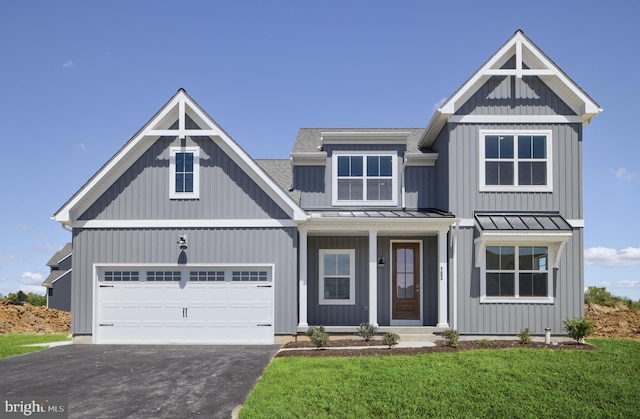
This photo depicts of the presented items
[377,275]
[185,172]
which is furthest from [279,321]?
[185,172]

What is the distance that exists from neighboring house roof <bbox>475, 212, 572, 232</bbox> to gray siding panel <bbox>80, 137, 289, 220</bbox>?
5883 mm

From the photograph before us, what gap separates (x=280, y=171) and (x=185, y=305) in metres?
7.19

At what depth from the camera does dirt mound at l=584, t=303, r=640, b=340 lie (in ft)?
61.5

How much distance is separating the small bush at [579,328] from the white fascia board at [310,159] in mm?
9030

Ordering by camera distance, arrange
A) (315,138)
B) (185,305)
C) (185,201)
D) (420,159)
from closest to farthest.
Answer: (185,305), (185,201), (420,159), (315,138)

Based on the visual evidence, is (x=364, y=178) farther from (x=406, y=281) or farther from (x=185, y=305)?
(x=185, y=305)

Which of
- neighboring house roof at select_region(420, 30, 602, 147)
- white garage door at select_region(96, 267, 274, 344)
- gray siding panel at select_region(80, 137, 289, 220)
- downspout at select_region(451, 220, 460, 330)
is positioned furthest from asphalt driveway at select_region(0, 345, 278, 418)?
neighboring house roof at select_region(420, 30, 602, 147)

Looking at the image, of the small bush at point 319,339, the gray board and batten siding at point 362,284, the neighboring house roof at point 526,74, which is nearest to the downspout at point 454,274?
the gray board and batten siding at point 362,284

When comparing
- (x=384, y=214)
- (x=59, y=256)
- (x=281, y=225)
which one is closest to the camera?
(x=281, y=225)

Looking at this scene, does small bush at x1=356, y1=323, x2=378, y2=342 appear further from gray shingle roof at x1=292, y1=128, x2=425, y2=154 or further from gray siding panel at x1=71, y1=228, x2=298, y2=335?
gray shingle roof at x1=292, y1=128, x2=425, y2=154

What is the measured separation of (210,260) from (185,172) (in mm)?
2744

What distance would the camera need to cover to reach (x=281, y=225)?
1542 centimetres

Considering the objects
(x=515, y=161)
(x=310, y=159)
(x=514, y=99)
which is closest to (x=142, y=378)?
(x=310, y=159)

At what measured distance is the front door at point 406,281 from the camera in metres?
17.1
